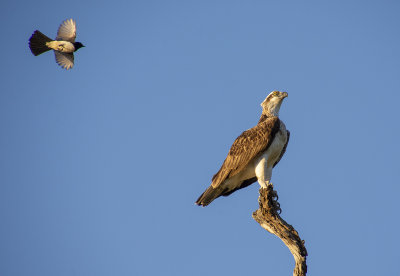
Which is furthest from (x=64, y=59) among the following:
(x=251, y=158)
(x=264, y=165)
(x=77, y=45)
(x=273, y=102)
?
(x=264, y=165)

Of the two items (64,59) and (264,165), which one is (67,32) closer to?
(64,59)

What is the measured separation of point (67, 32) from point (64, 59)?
0.72 metres

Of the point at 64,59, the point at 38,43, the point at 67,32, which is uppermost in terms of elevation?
the point at 67,32

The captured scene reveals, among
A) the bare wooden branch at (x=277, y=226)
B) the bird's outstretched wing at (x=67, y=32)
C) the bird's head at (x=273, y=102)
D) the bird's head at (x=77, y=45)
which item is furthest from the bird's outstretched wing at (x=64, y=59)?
the bare wooden branch at (x=277, y=226)

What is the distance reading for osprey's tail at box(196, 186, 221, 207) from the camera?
11633mm

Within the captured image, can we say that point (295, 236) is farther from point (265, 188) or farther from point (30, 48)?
point (30, 48)

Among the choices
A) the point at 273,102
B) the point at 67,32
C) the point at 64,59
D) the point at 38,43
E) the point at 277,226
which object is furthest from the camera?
the point at 64,59

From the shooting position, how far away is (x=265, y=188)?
10461 millimetres

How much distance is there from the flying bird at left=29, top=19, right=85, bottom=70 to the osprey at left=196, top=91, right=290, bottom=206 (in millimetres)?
4872

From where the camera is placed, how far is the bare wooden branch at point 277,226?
9.82 meters

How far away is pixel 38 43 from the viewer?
46.3 ft

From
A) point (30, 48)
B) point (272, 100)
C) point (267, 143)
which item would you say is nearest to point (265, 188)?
point (267, 143)

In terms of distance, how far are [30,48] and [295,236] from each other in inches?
322

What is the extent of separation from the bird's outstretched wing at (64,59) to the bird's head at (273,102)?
5.03 metres
